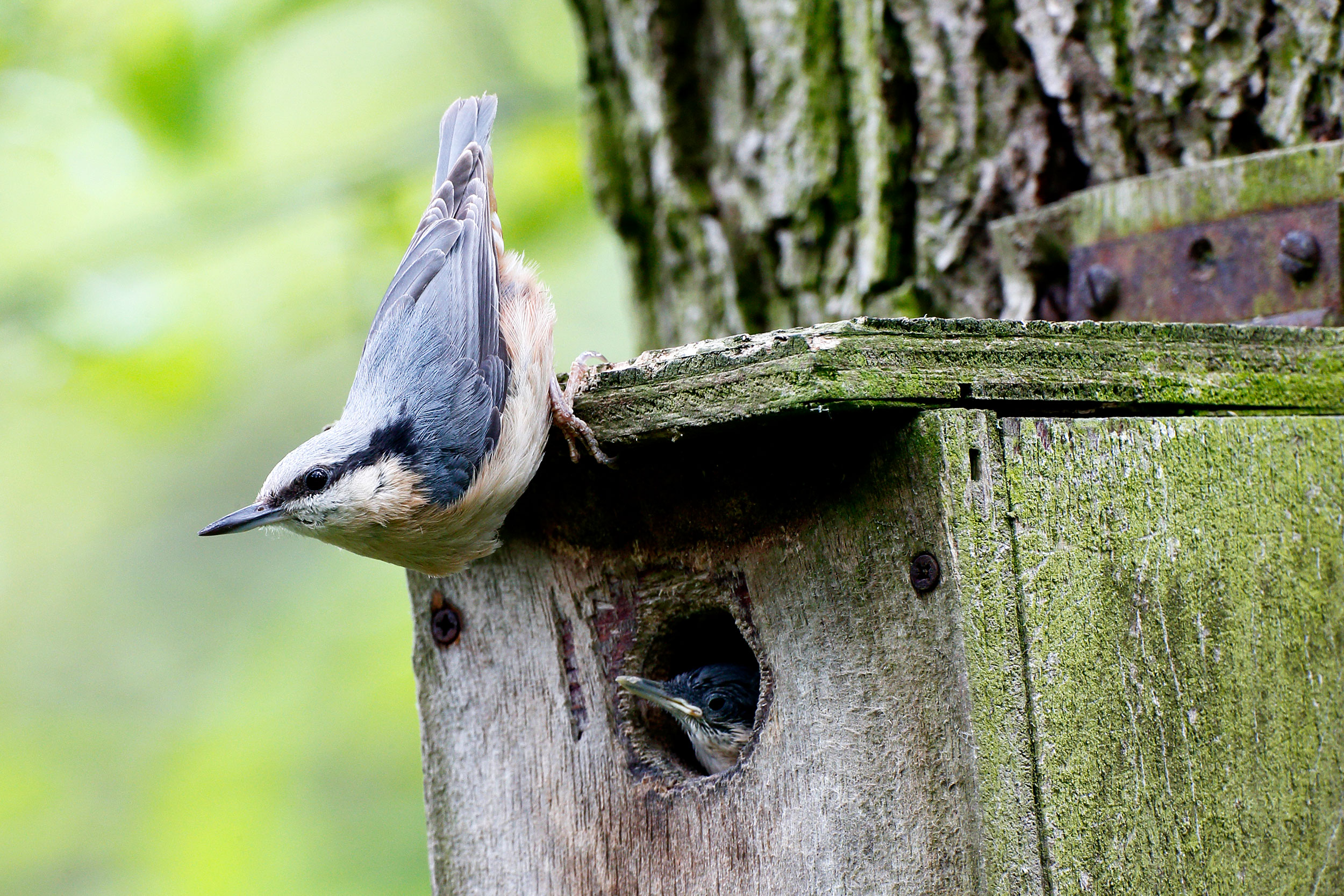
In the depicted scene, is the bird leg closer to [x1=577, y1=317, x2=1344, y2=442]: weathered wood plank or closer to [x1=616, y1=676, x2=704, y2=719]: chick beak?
[x1=577, y1=317, x2=1344, y2=442]: weathered wood plank

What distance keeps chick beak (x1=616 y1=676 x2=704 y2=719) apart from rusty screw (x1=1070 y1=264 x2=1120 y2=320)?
1066 millimetres

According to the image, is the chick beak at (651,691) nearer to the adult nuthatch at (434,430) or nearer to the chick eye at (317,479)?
the adult nuthatch at (434,430)

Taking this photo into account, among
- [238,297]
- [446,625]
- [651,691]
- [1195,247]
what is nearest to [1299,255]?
[1195,247]

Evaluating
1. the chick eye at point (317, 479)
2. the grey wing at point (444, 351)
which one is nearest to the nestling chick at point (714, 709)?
the grey wing at point (444, 351)

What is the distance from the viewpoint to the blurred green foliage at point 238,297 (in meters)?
3.14

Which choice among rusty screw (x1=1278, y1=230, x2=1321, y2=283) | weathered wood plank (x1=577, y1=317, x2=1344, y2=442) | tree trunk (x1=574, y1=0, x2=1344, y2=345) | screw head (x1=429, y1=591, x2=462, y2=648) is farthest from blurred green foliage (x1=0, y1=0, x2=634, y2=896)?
rusty screw (x1=1278, y1=230, x2=1321, y2=283)

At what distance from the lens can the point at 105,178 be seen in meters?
3.20

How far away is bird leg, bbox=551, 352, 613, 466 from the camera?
163cm

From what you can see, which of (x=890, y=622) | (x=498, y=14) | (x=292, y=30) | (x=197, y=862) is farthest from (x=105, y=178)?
(x=890, y=622)

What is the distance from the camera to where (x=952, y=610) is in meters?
1.41

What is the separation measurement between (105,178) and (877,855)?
2714 millimetres

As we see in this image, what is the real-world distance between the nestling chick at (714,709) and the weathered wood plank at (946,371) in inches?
20.0

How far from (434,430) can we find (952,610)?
0.89 meters

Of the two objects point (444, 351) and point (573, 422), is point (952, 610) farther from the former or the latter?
point (444, 351)
